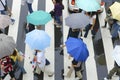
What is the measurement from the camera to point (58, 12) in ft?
36.2

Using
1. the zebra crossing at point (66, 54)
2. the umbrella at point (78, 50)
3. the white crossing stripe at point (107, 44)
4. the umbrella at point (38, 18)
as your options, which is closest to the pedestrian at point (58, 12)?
the zebra crossing at point (66, 54)

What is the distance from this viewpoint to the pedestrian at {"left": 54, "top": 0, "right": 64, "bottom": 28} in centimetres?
1064

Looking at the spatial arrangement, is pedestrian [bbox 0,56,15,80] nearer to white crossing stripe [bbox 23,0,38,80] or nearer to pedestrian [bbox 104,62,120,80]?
white crossing stripe [bbox 23,0,38,80]

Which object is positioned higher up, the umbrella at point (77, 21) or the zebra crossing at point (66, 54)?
the umbrella at point (77, 21)

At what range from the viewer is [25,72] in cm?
1009

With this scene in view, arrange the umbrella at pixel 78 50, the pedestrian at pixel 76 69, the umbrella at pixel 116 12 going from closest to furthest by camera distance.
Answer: the umbrella at pixel 78 50, the pedestrian at pixel 76 69, the umbrella at pixel 116 12

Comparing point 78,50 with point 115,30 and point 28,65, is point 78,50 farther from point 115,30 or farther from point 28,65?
point 115,30

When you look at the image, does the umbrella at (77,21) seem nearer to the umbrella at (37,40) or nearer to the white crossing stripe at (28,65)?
the umbrella at (37,40)

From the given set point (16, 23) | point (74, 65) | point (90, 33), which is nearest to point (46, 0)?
point (16, 23)

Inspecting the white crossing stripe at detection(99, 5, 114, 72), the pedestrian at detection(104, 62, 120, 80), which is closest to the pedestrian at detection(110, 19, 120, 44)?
the white crossing stripe at detection(99, 5, 114, 72)

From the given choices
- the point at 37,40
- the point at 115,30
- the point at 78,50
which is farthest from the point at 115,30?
the point at 37,40

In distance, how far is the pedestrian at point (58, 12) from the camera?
10.6 m

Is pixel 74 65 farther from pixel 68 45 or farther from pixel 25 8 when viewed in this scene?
pixel 25 8

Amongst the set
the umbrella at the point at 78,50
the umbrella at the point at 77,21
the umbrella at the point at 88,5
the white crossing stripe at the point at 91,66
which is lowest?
the white crossing stripe at the point at 91,66
